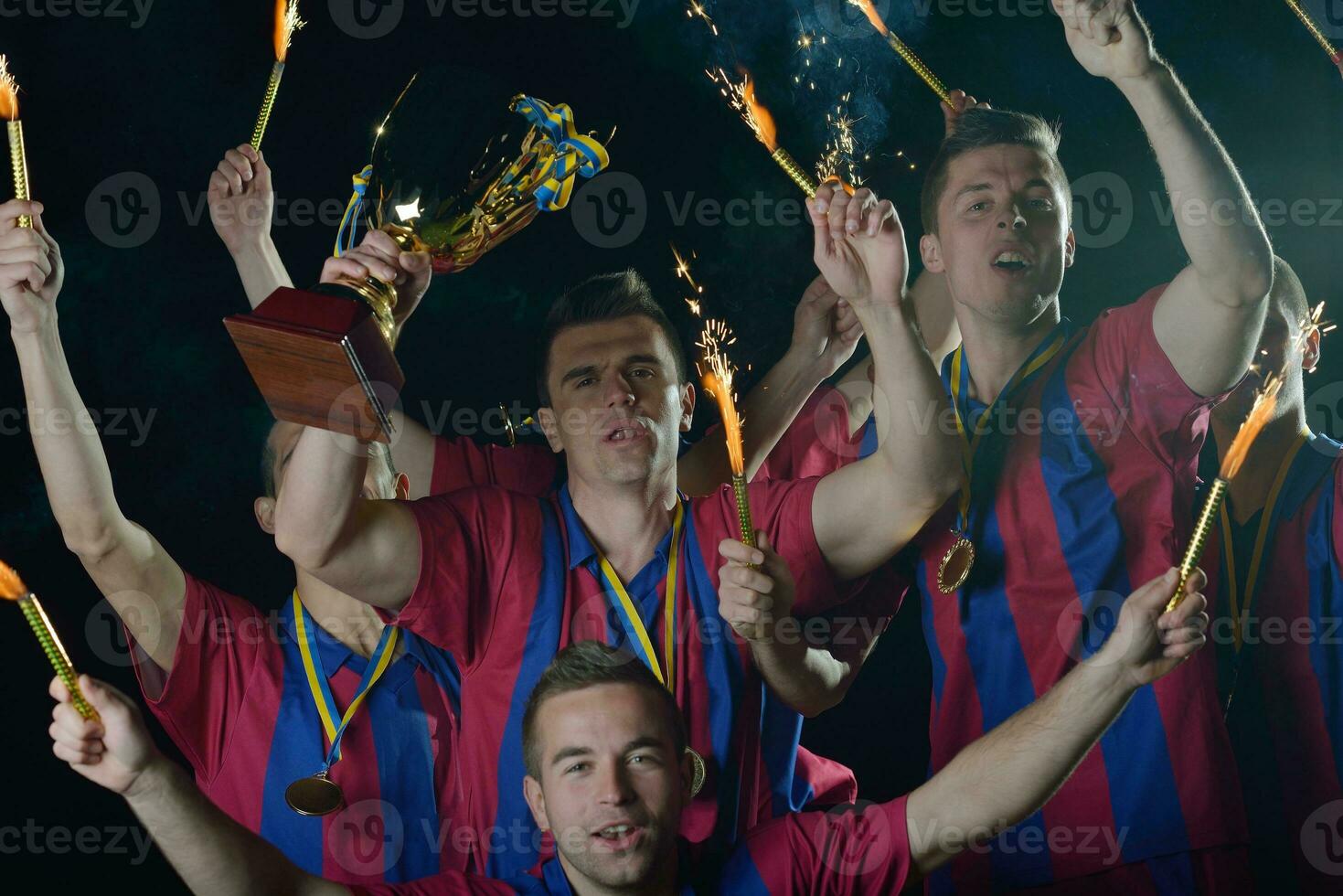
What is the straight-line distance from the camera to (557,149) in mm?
2625

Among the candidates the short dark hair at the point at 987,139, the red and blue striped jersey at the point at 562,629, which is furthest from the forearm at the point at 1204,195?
the red and blue striped jersey at the point at 562,629

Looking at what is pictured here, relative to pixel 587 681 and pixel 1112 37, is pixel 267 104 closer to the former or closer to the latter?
pixel 587 681

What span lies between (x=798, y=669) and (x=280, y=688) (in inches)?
37.8

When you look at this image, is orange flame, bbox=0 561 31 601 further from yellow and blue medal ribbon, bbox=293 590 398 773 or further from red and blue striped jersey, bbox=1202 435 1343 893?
red and blue striped jersey, bbox=1202 435 1343 893

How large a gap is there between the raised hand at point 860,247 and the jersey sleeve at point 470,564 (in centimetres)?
72

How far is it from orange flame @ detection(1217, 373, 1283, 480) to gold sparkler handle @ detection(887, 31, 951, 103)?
0.87 meters

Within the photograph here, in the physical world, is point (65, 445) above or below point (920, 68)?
below

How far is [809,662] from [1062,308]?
93cm

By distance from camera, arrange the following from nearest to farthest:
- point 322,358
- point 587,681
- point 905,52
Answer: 1. point 322,358
2. point 587,681
3. point 905,52

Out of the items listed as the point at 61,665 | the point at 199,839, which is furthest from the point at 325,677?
the point at 61,665

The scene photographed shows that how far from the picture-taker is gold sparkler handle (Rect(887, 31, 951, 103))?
316cm

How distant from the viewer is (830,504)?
8.95 ft

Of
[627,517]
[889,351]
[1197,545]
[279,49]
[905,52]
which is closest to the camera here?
[1197,545]

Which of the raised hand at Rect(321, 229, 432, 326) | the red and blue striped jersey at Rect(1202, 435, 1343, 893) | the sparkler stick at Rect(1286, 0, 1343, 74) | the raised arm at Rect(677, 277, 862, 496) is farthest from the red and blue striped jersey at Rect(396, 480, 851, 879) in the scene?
the sparkler stick at Rect(1286, 0, 1343, 74)
